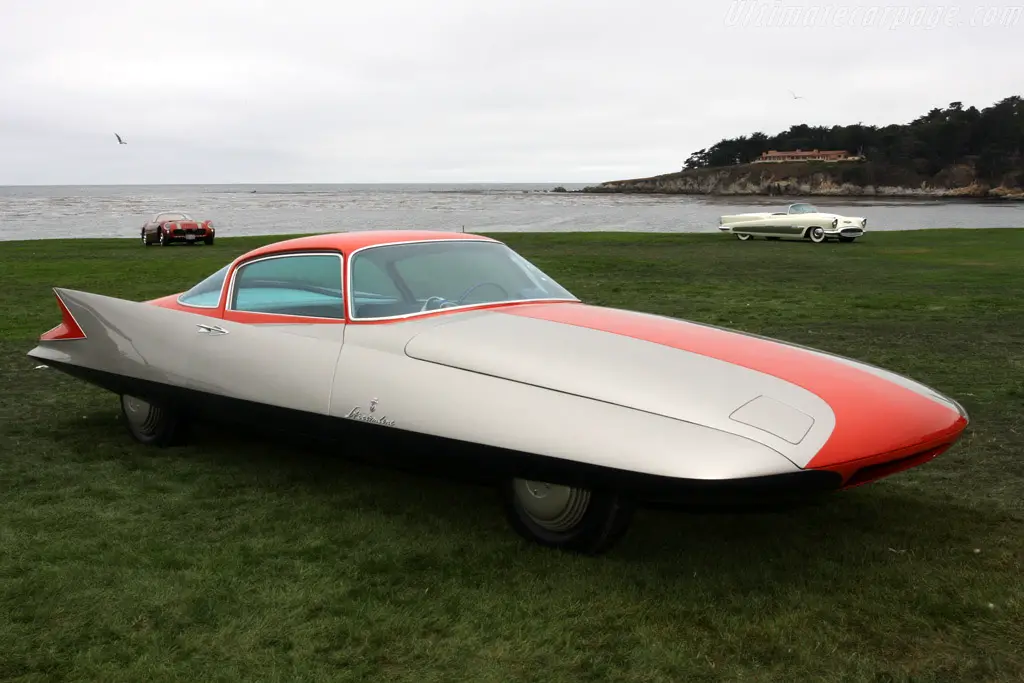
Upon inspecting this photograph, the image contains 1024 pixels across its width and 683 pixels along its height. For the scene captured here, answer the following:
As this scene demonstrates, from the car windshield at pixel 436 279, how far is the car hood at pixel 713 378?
272mm

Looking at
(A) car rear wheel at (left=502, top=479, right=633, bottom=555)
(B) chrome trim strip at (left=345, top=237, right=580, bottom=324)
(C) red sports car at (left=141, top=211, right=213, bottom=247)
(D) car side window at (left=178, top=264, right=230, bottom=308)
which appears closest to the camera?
(A) car rear wheel at (left=502, top=479, right=633, bottom=555)

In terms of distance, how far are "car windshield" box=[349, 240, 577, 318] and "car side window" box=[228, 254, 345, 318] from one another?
15cm

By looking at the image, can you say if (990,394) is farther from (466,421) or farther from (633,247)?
(633,247)

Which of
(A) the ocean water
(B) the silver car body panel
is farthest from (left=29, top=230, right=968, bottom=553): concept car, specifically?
(A) the ocean water

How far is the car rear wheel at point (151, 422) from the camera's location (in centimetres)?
527

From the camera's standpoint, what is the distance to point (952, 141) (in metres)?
122

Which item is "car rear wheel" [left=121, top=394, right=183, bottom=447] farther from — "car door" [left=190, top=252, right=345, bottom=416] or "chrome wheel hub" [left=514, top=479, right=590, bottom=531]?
"chrome wheel hub" [left=514, top=479, right=590, bottom=531]

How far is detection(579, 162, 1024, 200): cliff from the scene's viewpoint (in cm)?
11562

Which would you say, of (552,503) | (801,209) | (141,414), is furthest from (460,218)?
(552,503)

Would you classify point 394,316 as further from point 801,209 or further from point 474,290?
point 801,209

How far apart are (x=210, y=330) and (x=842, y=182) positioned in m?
139

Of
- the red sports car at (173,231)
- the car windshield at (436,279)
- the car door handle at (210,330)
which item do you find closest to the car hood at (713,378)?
the car windshield at (436,279)

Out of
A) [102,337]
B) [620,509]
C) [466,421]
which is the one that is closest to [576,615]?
[620,509]

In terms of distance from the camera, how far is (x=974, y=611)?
3.15 m
